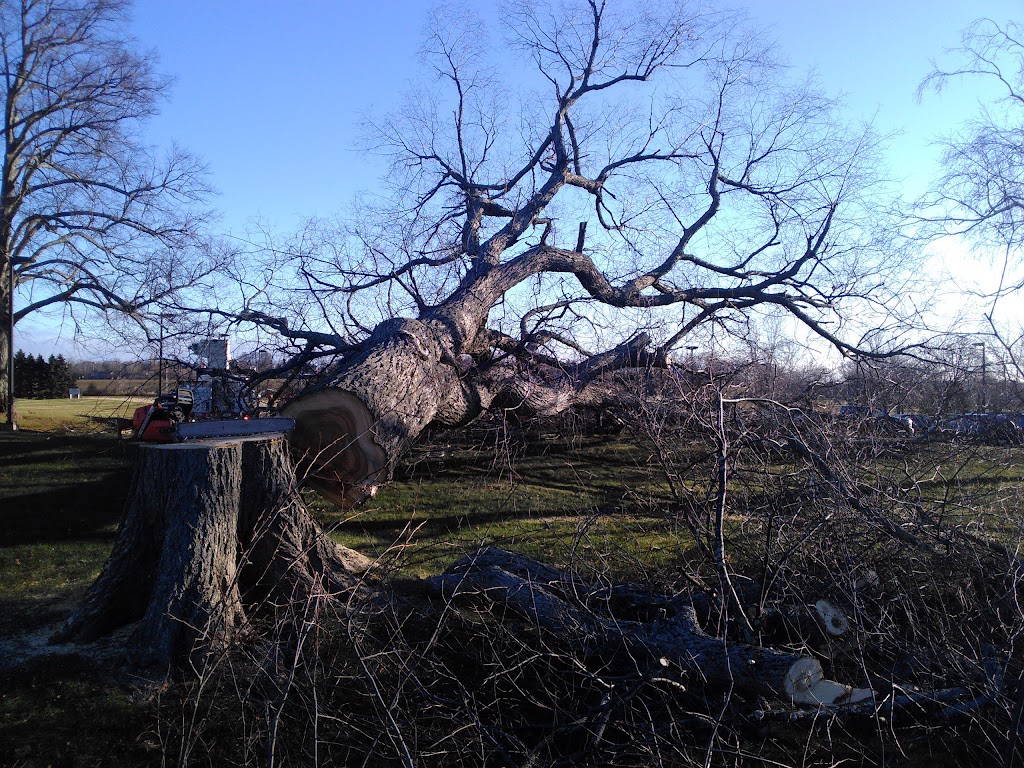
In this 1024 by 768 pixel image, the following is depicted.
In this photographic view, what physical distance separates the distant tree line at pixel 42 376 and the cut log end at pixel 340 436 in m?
25.8

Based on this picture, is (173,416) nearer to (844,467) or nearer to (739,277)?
(844,467)

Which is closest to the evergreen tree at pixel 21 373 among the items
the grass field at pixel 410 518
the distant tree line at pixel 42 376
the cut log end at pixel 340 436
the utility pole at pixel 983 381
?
the distant tree line at pixel 42 376

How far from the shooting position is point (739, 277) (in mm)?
10422

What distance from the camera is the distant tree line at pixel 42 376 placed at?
85.7 ft

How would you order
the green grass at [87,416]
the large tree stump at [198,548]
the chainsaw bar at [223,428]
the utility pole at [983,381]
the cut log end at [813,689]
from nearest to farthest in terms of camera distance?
the cut log end at [813,689] < the large tree stump at [198,548] < the chainsaw bar at [223,428] < the utility pole at [983,381] < the green grass at [87,416]

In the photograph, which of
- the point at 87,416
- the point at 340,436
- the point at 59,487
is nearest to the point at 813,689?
the point at 340,436

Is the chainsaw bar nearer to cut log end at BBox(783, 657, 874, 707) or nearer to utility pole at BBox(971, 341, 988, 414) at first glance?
cut log end at BBox(783, 657, 874, 707)

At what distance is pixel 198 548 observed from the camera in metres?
3.93

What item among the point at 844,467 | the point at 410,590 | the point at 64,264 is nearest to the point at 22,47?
the point at 64,264

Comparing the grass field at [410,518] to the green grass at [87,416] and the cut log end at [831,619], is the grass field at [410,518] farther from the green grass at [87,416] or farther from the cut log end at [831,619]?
the cut log end at [831,619]

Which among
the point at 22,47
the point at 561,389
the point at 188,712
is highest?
the point at 22,47

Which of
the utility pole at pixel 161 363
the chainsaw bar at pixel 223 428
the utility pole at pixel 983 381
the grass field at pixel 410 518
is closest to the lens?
the grass field at pixel 410 518

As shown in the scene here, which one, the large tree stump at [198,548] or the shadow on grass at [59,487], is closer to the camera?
the large tree stump at [198,548]

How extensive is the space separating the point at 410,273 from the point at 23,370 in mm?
23586
